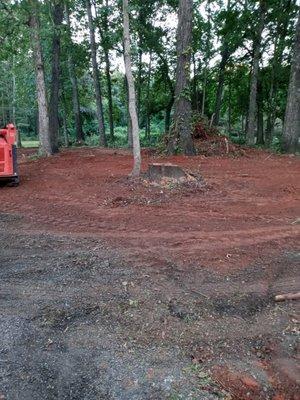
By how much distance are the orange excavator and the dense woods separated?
2.57 m

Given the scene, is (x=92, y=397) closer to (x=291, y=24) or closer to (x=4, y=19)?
(x=4, y=19)

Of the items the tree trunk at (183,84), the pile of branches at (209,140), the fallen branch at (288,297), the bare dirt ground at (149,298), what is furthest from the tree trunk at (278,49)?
the fallen branch at (288,297)

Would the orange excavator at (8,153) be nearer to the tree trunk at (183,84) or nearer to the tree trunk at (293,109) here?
the tree trunk at (183,84)

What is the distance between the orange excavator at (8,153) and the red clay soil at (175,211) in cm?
34

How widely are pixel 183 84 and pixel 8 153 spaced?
5.87 meters

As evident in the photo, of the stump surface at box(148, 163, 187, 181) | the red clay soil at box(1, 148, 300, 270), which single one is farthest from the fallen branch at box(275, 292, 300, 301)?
the stump surface at box(148, 163, 187, 181)

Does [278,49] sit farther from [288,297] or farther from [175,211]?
[288,297]

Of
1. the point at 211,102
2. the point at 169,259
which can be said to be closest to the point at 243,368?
the point at 169,259

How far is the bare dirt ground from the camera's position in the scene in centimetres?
243

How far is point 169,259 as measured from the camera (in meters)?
4.08

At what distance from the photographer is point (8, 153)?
24.7 feet

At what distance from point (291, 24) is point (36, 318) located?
771 inches

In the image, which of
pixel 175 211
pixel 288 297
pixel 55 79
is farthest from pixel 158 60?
pixel 288 297

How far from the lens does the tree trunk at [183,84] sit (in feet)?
34.9
